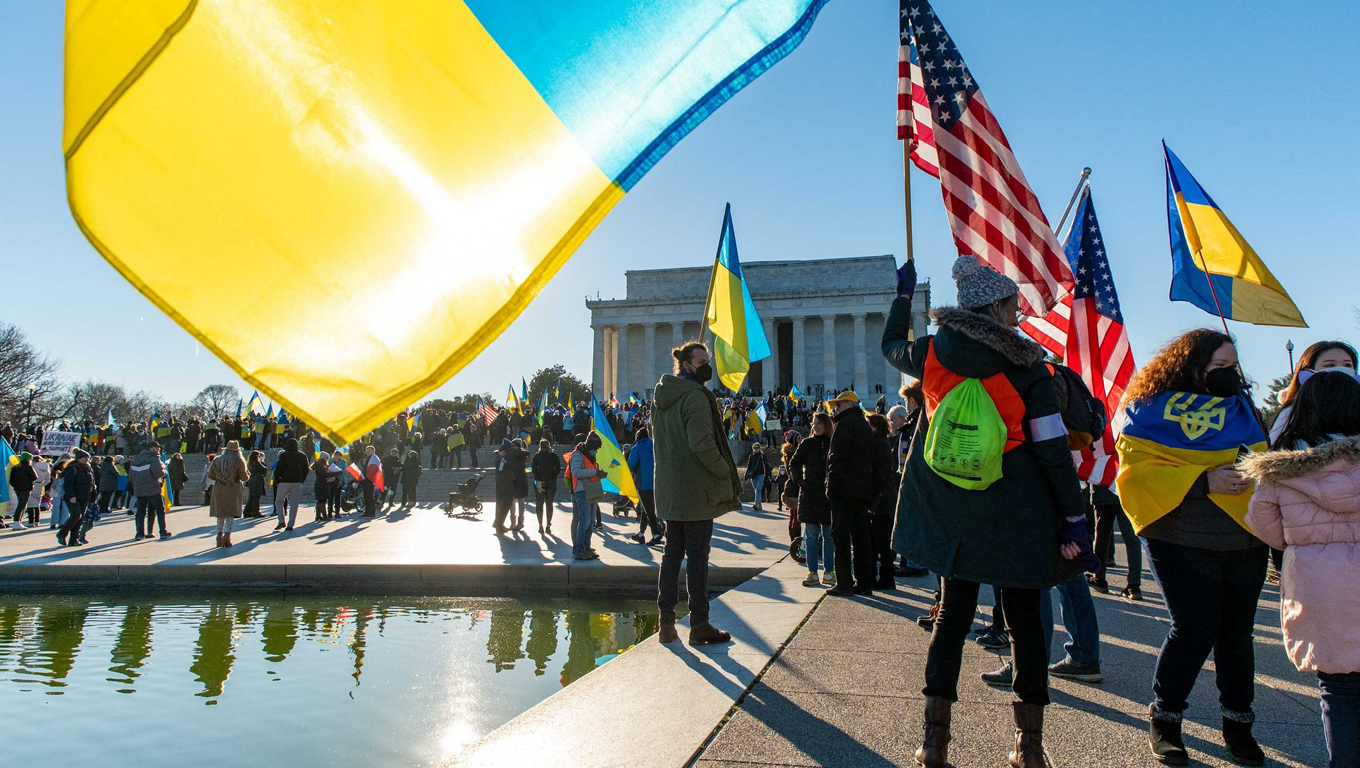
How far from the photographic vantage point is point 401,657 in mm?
5457

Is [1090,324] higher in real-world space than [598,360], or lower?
lower

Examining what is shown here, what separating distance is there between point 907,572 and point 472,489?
1018cm

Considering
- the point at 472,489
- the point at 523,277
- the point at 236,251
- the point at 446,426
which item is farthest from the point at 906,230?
the point at 446,426

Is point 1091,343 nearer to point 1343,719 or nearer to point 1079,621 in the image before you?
point 1079,621

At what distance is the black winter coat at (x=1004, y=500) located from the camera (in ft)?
8.95

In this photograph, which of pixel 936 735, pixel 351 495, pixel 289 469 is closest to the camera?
pixel 936 735

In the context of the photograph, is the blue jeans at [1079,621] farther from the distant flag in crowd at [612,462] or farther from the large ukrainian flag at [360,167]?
the distant flag in crowd at [612,462]

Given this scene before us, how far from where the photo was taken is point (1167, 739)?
2.91 m

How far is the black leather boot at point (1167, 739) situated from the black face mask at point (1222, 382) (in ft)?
3.59

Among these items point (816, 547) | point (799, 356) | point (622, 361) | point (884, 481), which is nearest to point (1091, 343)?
point (884, 481)

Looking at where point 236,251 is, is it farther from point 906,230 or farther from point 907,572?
point 907,572

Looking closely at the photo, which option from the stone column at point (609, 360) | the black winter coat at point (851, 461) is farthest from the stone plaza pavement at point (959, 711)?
the stone column at point (609, 360)

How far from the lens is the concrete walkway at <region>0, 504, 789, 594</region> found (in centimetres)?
802

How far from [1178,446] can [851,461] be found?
11.6 feet
